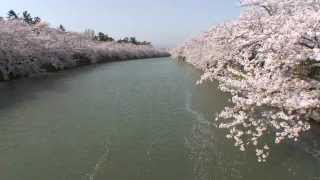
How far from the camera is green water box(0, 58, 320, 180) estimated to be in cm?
1195

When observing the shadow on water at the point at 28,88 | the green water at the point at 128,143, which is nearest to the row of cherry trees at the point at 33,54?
the shadow on water at the point at 28,88

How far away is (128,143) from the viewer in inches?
577

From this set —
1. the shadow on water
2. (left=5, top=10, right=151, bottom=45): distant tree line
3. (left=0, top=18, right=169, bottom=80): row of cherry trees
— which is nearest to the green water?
the shadow on water

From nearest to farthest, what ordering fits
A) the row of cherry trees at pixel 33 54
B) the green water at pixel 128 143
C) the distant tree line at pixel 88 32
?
the green water at pixel 128 143, the row of cherry trees at pixel 33 54, the distant tree line at pixel 88 32

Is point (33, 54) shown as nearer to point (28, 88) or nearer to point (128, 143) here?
point (28, 88)

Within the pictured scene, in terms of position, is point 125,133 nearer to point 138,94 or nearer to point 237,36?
point 237,36

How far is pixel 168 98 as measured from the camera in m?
24.0

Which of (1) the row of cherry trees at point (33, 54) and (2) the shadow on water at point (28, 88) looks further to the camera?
(1) the row of cherry trees at point (33, 54)

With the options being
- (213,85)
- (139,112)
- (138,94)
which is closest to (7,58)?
(138,94)

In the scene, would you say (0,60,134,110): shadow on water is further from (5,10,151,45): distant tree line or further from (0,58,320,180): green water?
(5,10,151,45): distant tree line

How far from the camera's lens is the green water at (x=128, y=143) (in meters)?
11.9

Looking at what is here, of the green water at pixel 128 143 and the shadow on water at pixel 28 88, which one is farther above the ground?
the green water at pixel 128 143

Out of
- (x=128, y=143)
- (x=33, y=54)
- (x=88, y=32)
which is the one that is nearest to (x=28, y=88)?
(x=33, y=54)

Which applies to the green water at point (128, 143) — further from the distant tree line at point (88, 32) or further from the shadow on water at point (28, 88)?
the distant tree line at point (88, 32)
